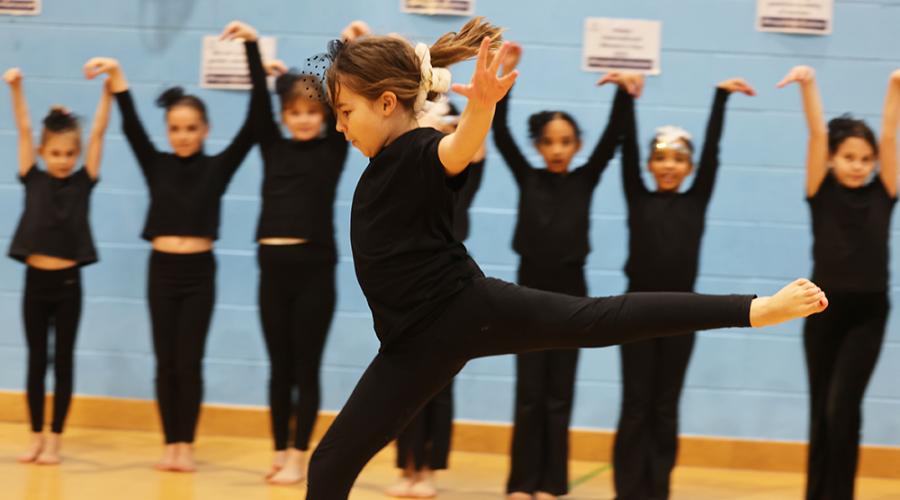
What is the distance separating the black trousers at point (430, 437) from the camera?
4488 millimetres

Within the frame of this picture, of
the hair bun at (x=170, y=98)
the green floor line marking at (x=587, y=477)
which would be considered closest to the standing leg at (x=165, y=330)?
the hair bun at (x=170, y=98)

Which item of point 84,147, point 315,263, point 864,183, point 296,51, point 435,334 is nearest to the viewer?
point 435,334

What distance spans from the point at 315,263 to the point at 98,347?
1651 mm

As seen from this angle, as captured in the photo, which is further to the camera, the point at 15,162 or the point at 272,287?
the point at 15,162

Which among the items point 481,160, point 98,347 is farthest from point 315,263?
point 98,347

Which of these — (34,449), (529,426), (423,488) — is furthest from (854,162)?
(34,449)

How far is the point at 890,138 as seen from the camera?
13.8 ft

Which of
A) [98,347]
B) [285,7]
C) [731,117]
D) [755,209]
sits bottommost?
[98,347]

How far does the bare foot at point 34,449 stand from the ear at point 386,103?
2.89 m

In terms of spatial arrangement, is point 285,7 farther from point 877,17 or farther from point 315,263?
point 877,17

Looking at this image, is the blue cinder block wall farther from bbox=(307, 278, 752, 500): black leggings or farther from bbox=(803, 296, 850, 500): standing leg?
bbox=(307, 278, 752, 500): black leggings

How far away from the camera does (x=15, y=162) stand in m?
5.69

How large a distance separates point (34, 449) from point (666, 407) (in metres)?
2.78

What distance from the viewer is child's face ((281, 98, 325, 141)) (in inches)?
185
